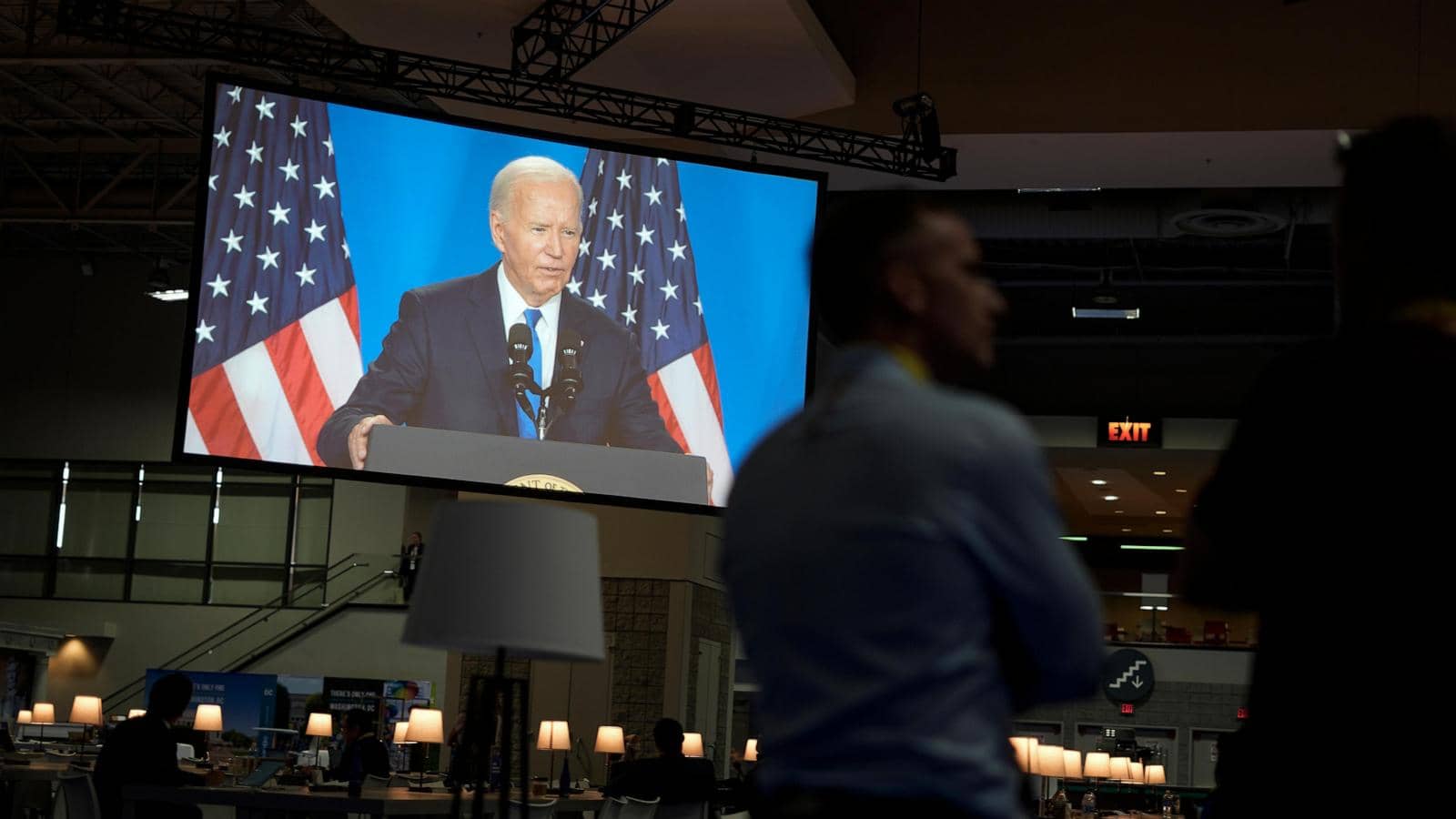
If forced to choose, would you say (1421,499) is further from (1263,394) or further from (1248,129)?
(1248,129)

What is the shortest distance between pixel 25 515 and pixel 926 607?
79.6 ft

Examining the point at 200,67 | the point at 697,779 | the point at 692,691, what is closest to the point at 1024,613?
the point at 697,779

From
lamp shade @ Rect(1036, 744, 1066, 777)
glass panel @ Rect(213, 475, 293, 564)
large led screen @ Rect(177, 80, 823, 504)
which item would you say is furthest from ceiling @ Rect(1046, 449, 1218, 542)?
glass panel @ Rect(213, 475, 293, 564)

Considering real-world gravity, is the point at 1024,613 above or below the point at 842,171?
below

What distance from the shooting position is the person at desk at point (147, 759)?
22.7ft

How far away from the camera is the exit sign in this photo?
60.7 feet

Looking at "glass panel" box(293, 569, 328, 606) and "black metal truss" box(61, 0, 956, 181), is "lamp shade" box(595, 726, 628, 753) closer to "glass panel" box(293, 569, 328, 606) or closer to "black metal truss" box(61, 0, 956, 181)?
"black metal truss" box(61, 0, 956, 181)

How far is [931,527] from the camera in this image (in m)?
1.38

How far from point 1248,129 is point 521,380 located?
4.64m

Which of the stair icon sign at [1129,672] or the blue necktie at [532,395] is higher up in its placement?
the blue necktie at [532,395]

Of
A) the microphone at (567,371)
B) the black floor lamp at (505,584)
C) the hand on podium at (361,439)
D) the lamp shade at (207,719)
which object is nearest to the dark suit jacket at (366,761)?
the hand on podium at (361,439)

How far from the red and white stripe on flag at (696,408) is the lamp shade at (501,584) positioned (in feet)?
20.0

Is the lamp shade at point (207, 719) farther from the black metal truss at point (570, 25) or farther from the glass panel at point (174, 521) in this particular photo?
the glass panel at point (174, 521)

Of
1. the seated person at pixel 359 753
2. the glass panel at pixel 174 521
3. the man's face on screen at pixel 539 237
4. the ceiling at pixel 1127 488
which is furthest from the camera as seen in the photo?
the glass panel at pixel 174 521
